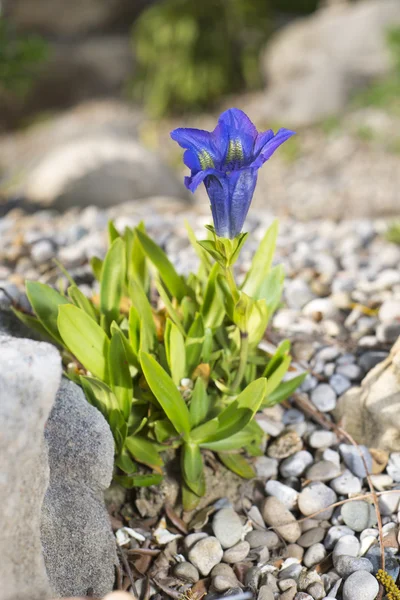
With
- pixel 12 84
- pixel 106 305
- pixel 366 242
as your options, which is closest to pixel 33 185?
pixel 12 84

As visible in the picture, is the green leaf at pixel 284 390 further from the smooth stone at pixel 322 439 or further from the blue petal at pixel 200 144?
the blue petal at pixel 200 144

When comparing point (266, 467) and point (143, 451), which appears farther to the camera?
point (266, 467)

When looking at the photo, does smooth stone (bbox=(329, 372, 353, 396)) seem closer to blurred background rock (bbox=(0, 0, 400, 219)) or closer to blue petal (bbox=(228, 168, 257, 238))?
blue petal (bbox=(228, 168, 257, 238))

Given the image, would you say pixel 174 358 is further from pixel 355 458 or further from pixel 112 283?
pixel 355 458

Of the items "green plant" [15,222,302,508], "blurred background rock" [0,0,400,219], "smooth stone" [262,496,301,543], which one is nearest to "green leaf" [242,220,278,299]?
"green plant" [15,222,302,508]

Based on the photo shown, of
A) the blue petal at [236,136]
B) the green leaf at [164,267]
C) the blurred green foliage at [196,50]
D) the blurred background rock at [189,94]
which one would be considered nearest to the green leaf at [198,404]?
the green leaf at [164,267]

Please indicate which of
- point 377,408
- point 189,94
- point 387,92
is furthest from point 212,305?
point 189,94
